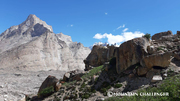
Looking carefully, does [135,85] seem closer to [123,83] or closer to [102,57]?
[123,83]

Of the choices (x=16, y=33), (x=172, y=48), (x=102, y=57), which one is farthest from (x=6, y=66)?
(x=172, y=48)

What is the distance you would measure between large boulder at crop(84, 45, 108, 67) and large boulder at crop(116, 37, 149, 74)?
1104 centimetres

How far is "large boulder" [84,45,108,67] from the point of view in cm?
2759

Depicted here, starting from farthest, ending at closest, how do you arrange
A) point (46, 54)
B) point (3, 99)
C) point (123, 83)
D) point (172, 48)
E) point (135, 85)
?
point (46, 54) → point (3, 99) → point (172, 48) → point (123, 83) → point (135, 85)

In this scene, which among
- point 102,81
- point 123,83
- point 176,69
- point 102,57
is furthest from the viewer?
point 102,57

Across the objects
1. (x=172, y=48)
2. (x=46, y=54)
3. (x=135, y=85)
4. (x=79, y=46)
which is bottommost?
(x=135, y=85)

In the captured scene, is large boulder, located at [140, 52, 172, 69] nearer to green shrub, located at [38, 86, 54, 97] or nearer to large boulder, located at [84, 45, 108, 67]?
green shrub, located at [38, 86, 54, 97]

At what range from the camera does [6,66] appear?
84562 mm

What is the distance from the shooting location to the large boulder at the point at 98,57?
90.5 ft

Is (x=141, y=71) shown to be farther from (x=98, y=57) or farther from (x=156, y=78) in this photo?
(x=98, y=57)

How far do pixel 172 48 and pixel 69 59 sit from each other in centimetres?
10288

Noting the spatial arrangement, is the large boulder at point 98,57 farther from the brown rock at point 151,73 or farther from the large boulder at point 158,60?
the brown rock at point 151,73

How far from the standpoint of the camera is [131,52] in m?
14.8

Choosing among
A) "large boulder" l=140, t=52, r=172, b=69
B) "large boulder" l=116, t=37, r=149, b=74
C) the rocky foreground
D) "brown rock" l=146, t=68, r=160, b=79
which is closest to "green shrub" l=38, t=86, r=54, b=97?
the rocky foreground
